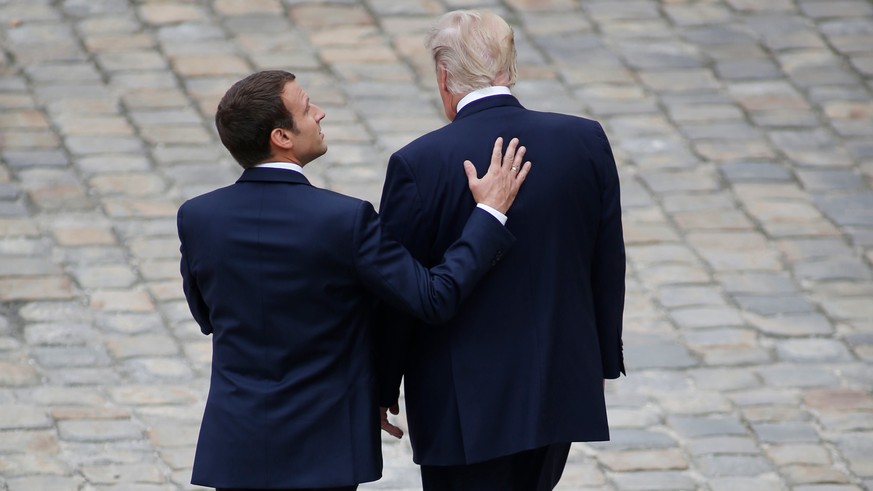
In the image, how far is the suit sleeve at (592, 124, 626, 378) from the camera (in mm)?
3420

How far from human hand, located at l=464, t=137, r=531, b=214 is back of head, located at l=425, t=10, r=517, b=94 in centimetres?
18

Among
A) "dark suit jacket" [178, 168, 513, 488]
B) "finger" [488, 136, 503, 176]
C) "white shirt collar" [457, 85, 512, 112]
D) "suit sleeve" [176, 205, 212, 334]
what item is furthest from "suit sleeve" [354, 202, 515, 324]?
"suit sleeve" [176, 205, 212, 334]

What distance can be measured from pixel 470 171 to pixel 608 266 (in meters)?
0.51

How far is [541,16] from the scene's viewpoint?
321 inches

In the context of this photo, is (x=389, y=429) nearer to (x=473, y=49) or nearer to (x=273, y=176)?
(x=273, y=176)

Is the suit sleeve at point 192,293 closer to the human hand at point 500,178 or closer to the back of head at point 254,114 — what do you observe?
the back of head at point 254,114

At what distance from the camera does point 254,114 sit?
10.1ft

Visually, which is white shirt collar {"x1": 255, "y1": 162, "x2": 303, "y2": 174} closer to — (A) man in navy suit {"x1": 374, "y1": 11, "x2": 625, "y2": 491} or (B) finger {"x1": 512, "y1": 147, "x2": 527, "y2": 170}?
(A) man in navy suit {"x1": 374, "y1": 11, "x2": 625, "y2": 491}

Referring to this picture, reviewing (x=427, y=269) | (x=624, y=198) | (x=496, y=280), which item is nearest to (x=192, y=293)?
(x=427, y=269)

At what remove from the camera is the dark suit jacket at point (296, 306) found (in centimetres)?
308

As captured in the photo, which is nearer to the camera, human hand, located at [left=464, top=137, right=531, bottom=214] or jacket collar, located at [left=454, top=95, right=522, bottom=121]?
human hand, located at [left=464, top=137, right=531, bottom=214]

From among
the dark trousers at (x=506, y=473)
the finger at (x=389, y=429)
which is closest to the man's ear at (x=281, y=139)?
the finger at (x=389, y=429)

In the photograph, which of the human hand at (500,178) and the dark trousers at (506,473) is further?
the dark trousers at (506,473)

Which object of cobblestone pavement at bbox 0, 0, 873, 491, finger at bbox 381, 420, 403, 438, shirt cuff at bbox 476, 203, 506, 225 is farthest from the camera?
cobblestone pavement at bbox 0, 0, 873, 491
